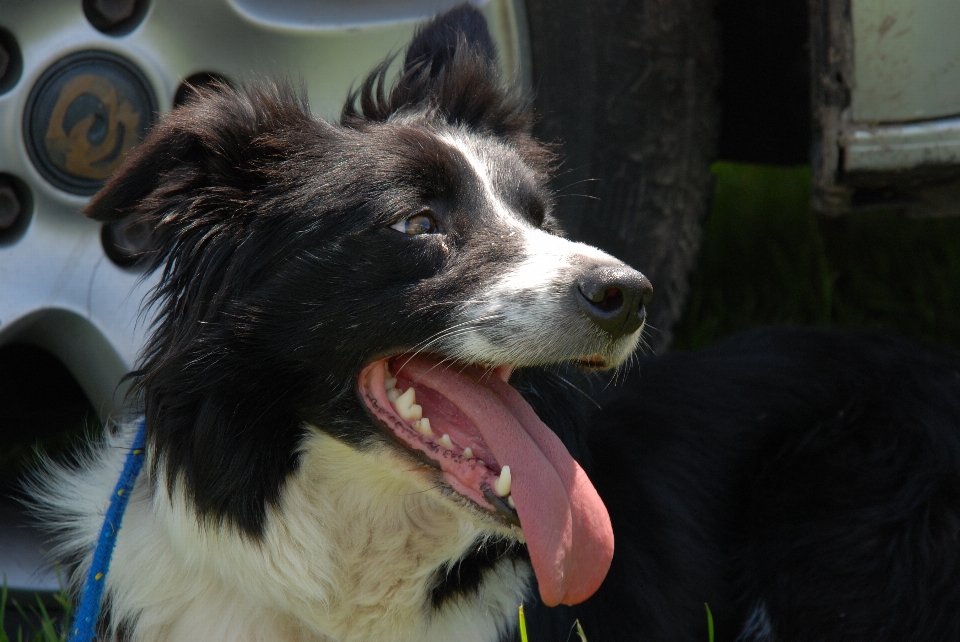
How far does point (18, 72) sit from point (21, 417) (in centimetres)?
118

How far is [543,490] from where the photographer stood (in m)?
2.09

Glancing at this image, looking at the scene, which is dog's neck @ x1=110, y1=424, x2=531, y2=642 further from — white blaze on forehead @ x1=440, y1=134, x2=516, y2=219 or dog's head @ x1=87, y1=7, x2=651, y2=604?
white blaze on forehead @ x1=440, y1=134, x2=516, y2=219

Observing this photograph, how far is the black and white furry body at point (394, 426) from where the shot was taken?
218 centimetres

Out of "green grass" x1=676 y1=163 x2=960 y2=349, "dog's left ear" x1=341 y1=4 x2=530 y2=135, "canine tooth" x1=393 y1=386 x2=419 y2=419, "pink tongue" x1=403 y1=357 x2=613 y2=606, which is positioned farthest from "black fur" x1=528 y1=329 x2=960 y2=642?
"green grass" x1=676 y1=163 x2=960 y2=349

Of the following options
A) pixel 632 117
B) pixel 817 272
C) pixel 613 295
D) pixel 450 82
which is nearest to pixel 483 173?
pixel 450 82

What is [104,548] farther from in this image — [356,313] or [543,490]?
[543,490]

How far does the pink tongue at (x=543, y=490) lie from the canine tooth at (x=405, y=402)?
4 centimetres

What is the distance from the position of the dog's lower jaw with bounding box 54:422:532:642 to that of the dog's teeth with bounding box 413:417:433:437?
0.18 m

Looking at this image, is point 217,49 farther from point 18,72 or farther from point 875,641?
point 875,641

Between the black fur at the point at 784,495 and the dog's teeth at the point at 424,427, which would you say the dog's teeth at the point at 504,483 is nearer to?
the dog's teeth at the point at 424,427

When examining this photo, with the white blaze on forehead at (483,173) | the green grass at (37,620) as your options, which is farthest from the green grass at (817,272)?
the green grass at (37,620)

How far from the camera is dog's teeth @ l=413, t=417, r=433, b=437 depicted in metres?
2.18

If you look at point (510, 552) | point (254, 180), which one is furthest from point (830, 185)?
point (254, 180)

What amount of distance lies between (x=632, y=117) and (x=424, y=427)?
4.51 feet
